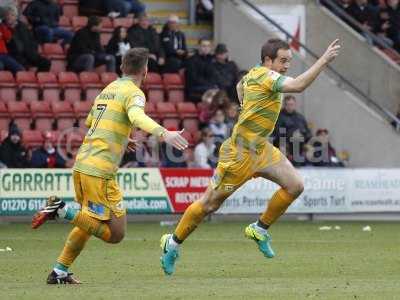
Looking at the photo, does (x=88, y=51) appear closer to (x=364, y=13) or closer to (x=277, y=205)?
(x=364, y=13)

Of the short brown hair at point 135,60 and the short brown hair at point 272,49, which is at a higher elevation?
the short brown hair at point 135,60

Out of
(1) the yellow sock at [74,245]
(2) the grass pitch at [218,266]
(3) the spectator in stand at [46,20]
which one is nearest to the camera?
(2) the grass pitch at [218,266]

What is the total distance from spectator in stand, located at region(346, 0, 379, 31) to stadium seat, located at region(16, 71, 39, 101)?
782 cm

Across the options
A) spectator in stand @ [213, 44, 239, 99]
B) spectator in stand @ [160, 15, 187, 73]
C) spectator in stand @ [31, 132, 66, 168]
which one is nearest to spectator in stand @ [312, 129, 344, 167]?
spectator in stand @ [213, 44, 239, 99]

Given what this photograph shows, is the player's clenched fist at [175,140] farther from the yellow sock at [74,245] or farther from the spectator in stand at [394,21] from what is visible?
the spectator in stand at [394,21]

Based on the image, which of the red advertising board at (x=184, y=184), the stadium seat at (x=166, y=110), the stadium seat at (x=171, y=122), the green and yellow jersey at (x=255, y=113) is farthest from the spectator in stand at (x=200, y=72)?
the green and yellow jersey at (x=255, y=113)

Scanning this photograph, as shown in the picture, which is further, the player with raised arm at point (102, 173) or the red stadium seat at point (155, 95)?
the red stadium seat at point (155, 95)

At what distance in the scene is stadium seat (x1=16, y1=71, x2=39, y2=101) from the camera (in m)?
25.2

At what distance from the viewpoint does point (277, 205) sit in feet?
46.0

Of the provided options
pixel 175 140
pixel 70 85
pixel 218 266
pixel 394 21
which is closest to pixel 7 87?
pixel 70 85

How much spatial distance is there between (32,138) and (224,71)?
4.30 metres

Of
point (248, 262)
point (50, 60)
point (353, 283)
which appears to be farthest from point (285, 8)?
point (353, 283)

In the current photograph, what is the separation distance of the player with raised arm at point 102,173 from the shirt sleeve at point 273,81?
160 centimetres

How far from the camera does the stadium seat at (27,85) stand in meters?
25.2
